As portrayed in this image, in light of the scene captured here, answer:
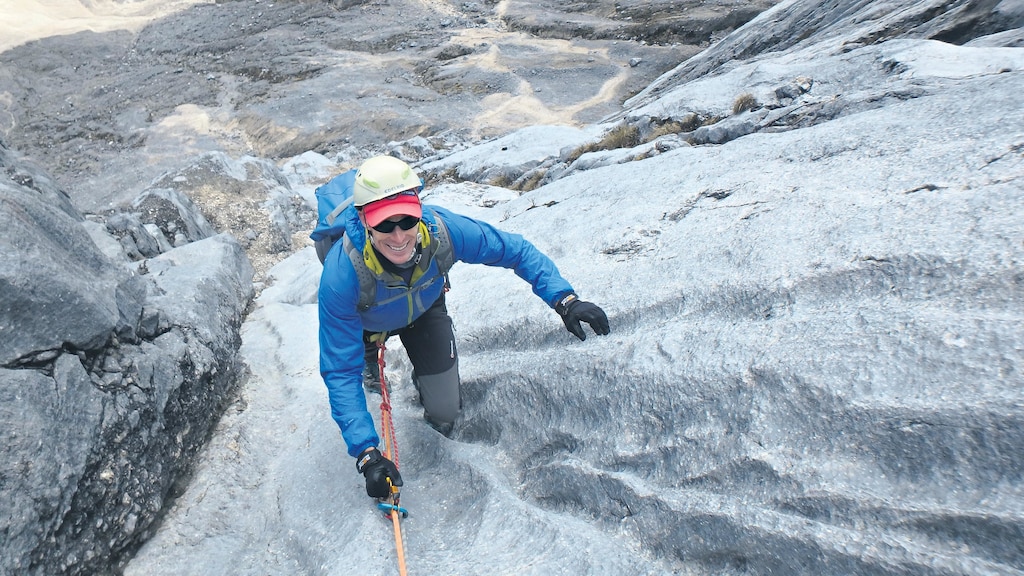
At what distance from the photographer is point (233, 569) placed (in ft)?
14.4

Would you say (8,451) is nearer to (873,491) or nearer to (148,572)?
(148,572)

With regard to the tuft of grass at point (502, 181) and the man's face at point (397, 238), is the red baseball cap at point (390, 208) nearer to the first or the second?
the man's face at point (397, 238)

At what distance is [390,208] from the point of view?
3.76m

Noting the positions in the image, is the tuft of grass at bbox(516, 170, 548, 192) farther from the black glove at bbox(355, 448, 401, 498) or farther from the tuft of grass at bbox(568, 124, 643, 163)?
the black glove at bbox(355, 448, 401, 498)

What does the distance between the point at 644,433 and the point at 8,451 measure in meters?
4.46

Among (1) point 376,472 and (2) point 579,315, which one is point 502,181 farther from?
(1) point 376,472

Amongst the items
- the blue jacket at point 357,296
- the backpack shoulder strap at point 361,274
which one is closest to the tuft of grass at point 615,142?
the blue jacket at point 357,296

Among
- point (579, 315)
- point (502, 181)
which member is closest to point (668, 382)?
point (579, 315)

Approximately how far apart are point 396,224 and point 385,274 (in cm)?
54

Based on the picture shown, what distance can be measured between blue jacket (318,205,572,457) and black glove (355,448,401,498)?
8cm

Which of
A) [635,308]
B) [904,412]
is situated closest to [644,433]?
[635,308]

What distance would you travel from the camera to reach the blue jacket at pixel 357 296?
4113 mm

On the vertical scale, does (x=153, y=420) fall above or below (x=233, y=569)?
above

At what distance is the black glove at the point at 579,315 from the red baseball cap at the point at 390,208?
4.90ft
